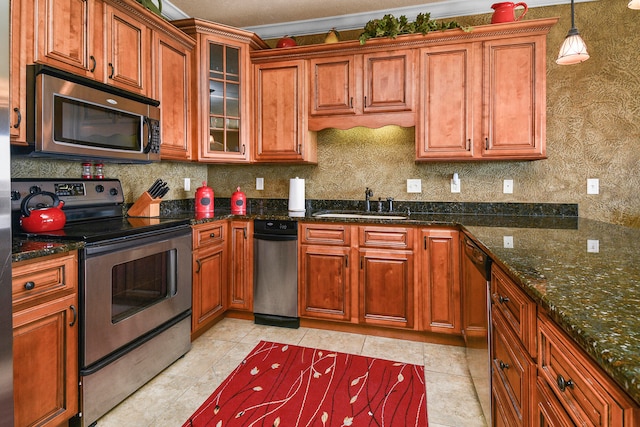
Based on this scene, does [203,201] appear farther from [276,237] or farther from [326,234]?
[326,234]

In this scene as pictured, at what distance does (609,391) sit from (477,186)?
8.51 ft

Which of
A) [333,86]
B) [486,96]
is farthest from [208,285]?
[486,96]

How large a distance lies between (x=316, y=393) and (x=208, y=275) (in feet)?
3.98

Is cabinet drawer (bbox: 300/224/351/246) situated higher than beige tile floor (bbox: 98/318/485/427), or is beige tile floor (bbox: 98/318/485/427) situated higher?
cabinet drawer (bbox: 300/224/351/246)

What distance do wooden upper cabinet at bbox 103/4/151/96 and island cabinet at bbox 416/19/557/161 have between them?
1.99m

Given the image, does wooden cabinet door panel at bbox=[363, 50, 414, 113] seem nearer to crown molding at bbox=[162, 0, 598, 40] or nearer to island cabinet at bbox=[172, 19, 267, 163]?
crown molding at bbox=[162, 0, 598, 40]

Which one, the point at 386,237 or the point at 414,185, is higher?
the point at 414,185

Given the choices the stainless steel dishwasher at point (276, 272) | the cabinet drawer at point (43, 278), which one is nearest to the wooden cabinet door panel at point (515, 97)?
the stainless steel dishwasher at point (276, 272)

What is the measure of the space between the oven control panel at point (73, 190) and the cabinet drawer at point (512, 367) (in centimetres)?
235

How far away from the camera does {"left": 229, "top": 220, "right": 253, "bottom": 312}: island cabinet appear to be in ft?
9.65

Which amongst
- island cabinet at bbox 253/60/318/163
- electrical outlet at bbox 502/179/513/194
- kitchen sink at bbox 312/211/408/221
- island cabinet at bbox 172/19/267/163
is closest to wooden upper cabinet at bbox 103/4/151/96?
island cabinet at bbox 172/19/267/163

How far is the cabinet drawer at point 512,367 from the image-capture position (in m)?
1.07

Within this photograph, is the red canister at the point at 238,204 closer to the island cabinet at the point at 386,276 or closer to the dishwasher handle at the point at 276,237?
the dishwasher handle at the point at 276,237

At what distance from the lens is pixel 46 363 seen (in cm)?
149
